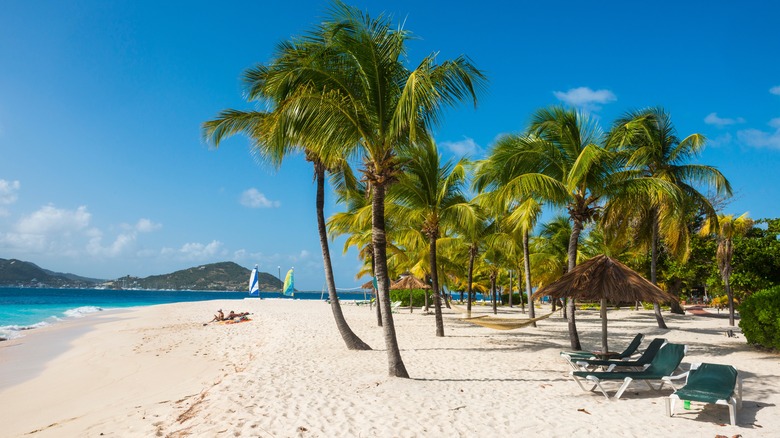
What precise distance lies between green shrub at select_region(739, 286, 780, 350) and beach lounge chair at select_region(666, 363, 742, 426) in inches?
212

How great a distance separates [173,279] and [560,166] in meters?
191

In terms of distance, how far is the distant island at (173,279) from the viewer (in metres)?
149

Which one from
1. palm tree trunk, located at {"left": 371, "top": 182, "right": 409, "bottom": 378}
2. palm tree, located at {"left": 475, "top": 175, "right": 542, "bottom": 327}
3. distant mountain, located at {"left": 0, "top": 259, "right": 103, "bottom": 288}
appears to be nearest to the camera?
palm tree trunk, located at {"left": 371, "top": 182, "right": 409, "bottom": 378}

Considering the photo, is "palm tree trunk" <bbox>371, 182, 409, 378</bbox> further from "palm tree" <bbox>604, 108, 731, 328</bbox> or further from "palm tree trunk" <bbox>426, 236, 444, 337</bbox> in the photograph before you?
"palm tree" <bbox>604, 108, 731, 328</bbox>

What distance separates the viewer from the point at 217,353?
441 inches

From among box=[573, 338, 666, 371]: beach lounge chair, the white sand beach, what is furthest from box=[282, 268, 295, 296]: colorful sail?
box=[573, 338, 666, 371]: beach lounge chair

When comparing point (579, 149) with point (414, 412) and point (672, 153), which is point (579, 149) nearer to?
point (672, 153)

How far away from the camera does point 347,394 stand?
241 inches

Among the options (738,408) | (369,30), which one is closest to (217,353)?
(369,30)

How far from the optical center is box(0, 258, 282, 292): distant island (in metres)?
149

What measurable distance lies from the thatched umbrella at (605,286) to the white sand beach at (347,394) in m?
1.43

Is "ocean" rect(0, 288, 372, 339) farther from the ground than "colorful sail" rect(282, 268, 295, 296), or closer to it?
closer to it

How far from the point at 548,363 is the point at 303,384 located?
4.90 meters

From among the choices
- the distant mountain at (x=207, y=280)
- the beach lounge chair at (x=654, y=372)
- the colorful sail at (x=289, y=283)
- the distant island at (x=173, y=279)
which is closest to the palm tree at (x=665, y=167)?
the beach lounge chair at (x=654, y=372)
